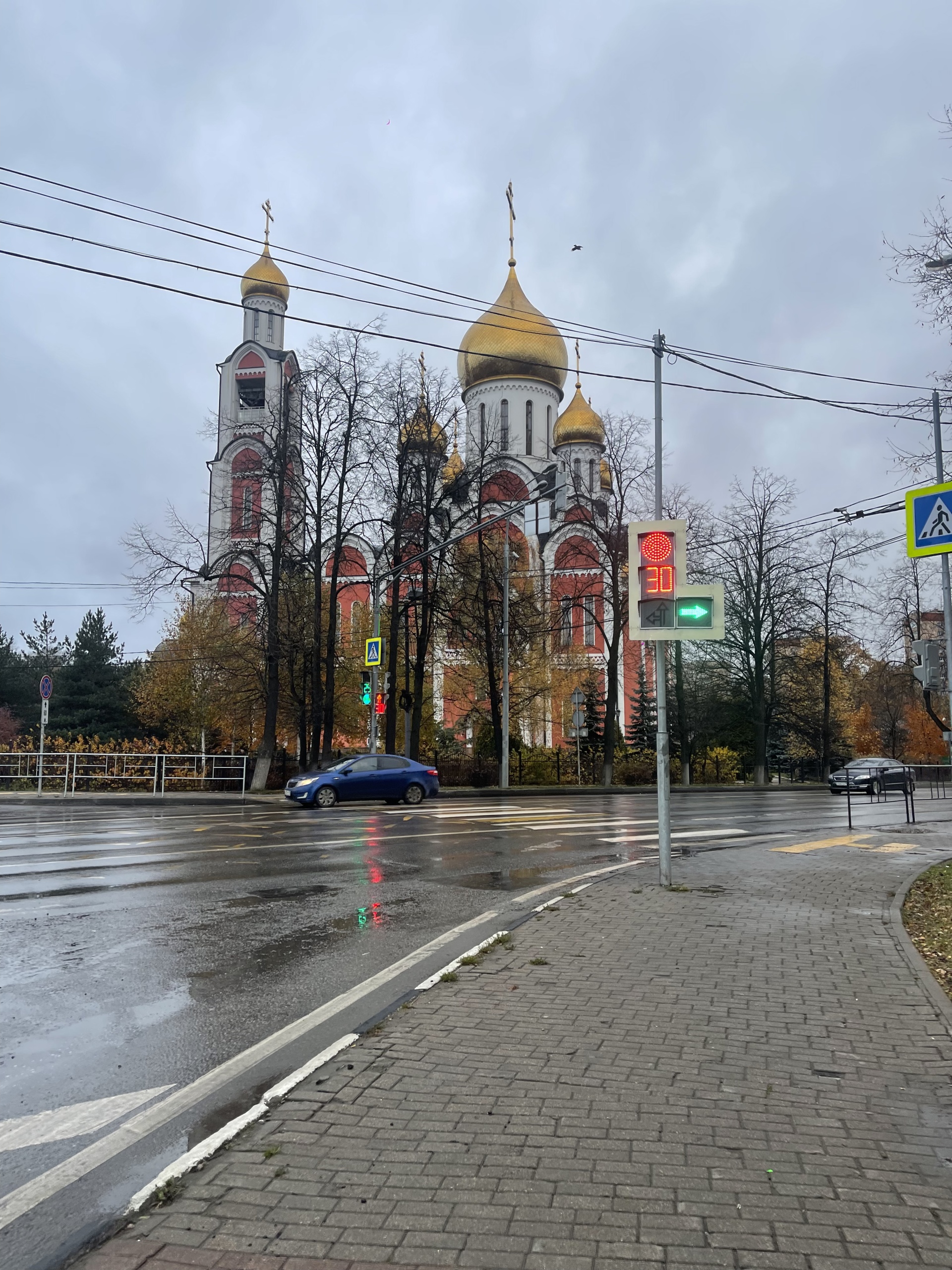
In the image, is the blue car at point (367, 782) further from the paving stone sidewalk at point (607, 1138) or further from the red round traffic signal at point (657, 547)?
the paving stone sidewalk at point (607, 1138)

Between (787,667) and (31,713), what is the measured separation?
4384cm

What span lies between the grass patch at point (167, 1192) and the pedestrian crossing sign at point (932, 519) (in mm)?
9723

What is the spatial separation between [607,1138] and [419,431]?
2934cm

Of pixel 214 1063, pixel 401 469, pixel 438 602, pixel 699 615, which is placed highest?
pixel 401 469

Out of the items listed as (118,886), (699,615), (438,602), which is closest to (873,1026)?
(699,615)

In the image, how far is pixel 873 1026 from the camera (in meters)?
4.94

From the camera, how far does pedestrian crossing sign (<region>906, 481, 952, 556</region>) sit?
10055 mm

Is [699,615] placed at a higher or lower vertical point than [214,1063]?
higher

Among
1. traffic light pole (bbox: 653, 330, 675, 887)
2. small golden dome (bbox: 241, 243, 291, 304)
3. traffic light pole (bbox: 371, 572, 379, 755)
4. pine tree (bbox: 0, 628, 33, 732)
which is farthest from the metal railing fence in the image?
small golden dome (bbox: 241, 243, 291, 304)

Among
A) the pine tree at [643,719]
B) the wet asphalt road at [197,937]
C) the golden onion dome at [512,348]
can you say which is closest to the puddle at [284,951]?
the wet asphalt road at [197,937]

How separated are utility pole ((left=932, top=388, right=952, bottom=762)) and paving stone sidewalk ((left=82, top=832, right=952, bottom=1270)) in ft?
27.7

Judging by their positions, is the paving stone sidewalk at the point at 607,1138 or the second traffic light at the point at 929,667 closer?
the paving stone sidewalk at the point at 607,1138

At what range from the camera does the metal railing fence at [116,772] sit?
2675 centimetres

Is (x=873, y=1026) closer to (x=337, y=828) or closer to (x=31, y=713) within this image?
(x=337, y=828)
